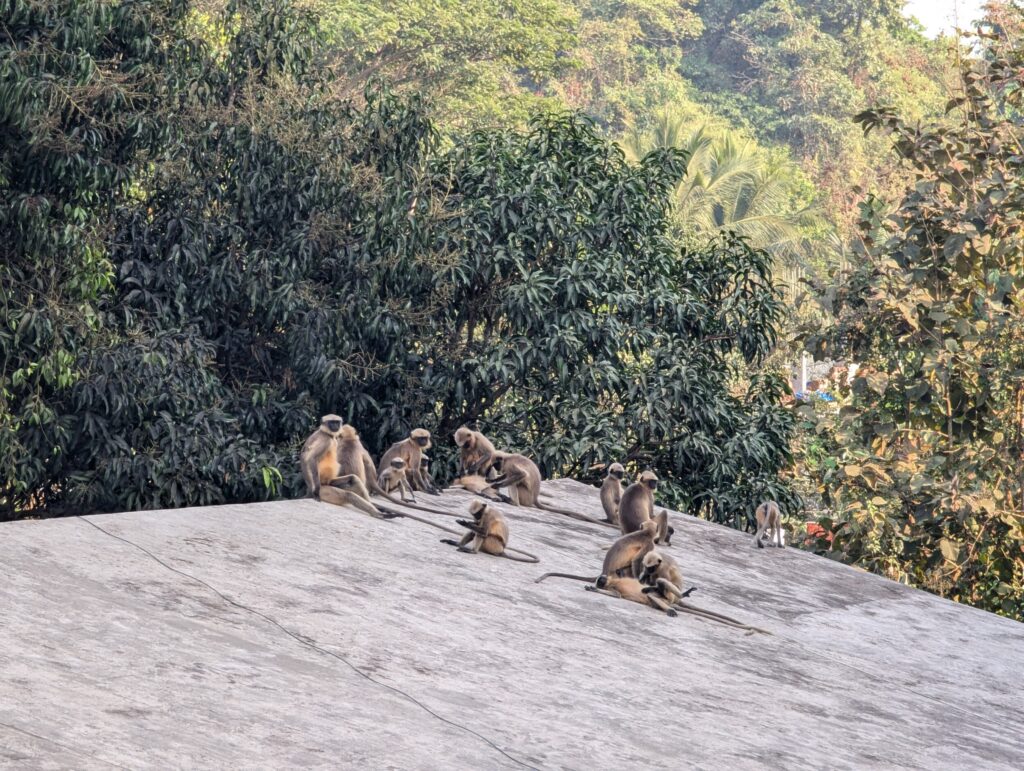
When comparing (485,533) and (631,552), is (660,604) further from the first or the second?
(485,533)

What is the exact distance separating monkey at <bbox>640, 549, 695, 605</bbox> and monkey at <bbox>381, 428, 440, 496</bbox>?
2.25 meters

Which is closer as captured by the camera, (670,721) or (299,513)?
(670,721)

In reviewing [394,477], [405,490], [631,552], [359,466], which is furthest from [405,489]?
[631,552]

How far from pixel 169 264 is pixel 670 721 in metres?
8.27

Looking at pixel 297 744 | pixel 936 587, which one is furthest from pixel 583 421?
pixel 297 744

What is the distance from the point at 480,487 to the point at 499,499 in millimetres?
195

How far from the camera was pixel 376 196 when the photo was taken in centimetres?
1215

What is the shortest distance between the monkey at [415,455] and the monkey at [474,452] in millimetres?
480

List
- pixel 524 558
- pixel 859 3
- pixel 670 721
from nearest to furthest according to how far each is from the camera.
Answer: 1. pixel 670 721
2. pixel 524 558
3. pixel 859 3

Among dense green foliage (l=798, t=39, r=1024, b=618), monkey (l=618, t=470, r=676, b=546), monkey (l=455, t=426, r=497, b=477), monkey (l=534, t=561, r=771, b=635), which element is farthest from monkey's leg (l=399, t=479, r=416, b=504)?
dense green foliage (l=798, t=39, r=1024, b=618)

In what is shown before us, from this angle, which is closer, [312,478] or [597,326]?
[312,478]

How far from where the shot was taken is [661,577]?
652 cm

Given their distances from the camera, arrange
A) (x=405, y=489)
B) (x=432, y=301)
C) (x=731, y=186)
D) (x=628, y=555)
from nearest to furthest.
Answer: (x=628, y=555)
(x=405, y=489)
(x=432, y=301)
(x=731, y=186)

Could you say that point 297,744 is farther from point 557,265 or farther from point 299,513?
point 557,265
